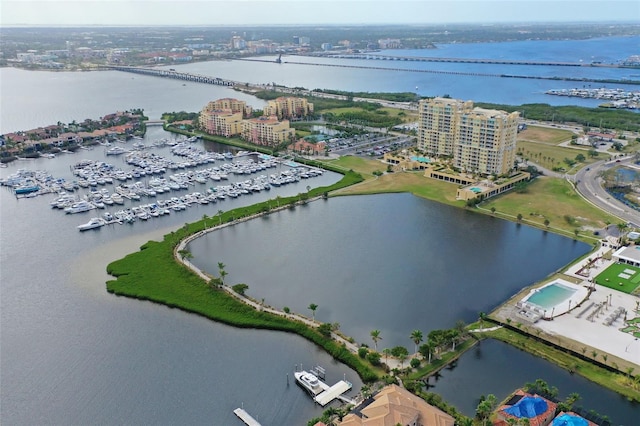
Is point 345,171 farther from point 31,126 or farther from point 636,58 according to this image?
point 636,58

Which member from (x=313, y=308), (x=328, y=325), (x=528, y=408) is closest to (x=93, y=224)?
(x=313, y=308)

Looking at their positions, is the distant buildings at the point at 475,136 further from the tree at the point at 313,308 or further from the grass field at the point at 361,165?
the tree at the point at 313,308

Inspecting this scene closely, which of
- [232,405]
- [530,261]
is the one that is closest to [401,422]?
[232,405]

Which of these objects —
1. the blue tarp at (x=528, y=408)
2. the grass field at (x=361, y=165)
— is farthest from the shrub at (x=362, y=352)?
the grass field at (x=361, y=165)

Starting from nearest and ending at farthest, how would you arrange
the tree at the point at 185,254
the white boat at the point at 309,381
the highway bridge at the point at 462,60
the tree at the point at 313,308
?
the white boat at the point at 309,381
the tree at the point at 313,308
the tree at the point at 185,254
the highway bridge at the point at 462,60

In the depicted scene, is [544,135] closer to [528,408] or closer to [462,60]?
[528,408]

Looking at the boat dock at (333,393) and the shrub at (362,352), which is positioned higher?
the shrub at (362,352)
